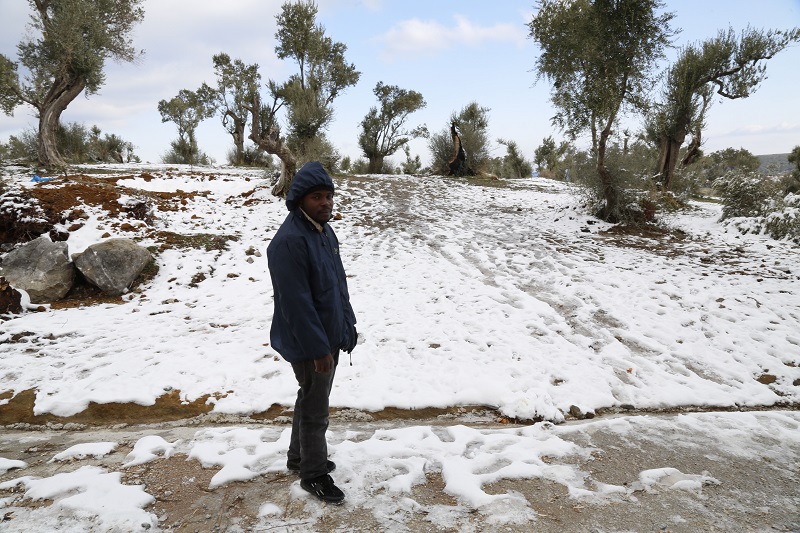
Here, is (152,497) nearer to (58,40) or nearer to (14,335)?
(14,335)

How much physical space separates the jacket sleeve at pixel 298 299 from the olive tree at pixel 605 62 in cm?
1022

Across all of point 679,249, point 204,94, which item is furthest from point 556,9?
point 204,94

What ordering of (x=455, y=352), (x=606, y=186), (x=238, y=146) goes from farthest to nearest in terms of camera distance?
1. (x=238, y=146)
2. (x=606, y=186)
3. (x=455, y=352)

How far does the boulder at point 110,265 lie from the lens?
247 inches

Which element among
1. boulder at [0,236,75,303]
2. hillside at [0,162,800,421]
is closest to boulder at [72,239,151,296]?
boulder at [0,236,75,303]

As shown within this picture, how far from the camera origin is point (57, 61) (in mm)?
14234

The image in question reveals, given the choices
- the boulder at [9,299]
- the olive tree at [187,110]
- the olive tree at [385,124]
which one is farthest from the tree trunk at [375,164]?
the boulder at [9,299]

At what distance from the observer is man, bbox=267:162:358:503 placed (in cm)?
234

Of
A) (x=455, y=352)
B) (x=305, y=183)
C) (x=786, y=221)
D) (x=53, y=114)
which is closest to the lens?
(x=305, y=183)

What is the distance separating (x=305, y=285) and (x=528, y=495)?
201cm

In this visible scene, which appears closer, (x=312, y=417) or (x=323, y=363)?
(x=323, y=363)

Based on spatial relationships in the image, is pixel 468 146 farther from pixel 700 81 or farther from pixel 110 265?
pixel 110 265

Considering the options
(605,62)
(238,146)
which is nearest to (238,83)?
(238,146)

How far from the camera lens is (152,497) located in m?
2.58
